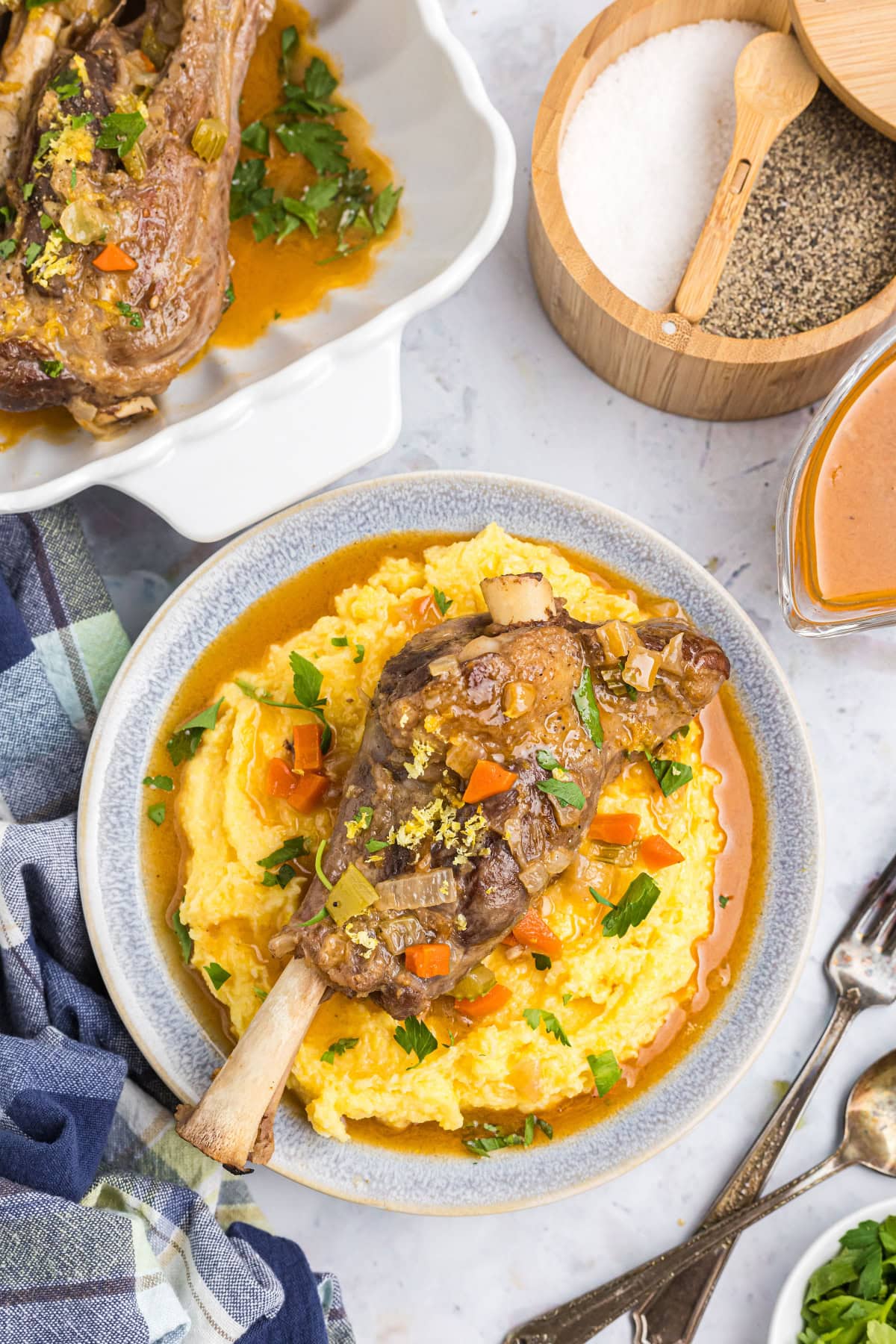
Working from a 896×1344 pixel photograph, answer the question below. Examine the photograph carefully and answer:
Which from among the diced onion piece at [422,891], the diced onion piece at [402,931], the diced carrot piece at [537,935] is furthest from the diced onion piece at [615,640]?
the diced onion piece at [402,931]

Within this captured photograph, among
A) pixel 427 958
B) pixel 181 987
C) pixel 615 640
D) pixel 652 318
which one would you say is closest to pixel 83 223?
pixel 652 318

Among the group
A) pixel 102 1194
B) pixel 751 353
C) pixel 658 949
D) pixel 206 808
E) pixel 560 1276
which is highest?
pixel 751 353

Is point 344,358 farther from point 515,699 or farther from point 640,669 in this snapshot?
point 640,669

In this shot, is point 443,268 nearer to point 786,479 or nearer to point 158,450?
point 158,450

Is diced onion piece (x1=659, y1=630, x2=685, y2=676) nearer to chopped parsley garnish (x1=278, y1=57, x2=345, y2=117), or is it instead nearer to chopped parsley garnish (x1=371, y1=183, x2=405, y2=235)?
chopped parsley garnish (x1=371, y1=183, x2=405, y2=235)

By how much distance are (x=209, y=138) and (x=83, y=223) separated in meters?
0.66

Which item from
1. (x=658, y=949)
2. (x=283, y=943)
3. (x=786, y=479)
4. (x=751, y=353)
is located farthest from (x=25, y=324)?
(x=658, y=949)

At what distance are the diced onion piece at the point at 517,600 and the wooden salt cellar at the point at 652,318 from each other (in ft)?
4.59

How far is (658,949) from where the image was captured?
16.6ft

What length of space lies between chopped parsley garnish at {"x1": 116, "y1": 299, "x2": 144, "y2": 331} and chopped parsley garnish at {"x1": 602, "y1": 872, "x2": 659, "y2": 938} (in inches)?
123

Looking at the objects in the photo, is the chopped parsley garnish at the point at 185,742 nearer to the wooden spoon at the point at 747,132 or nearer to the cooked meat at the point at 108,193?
the cooked meat at the point at 108,193

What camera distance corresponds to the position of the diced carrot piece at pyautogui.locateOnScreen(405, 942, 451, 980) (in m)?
4.33

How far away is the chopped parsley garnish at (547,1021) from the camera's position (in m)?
4.93

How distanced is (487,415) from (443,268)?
1.09m
